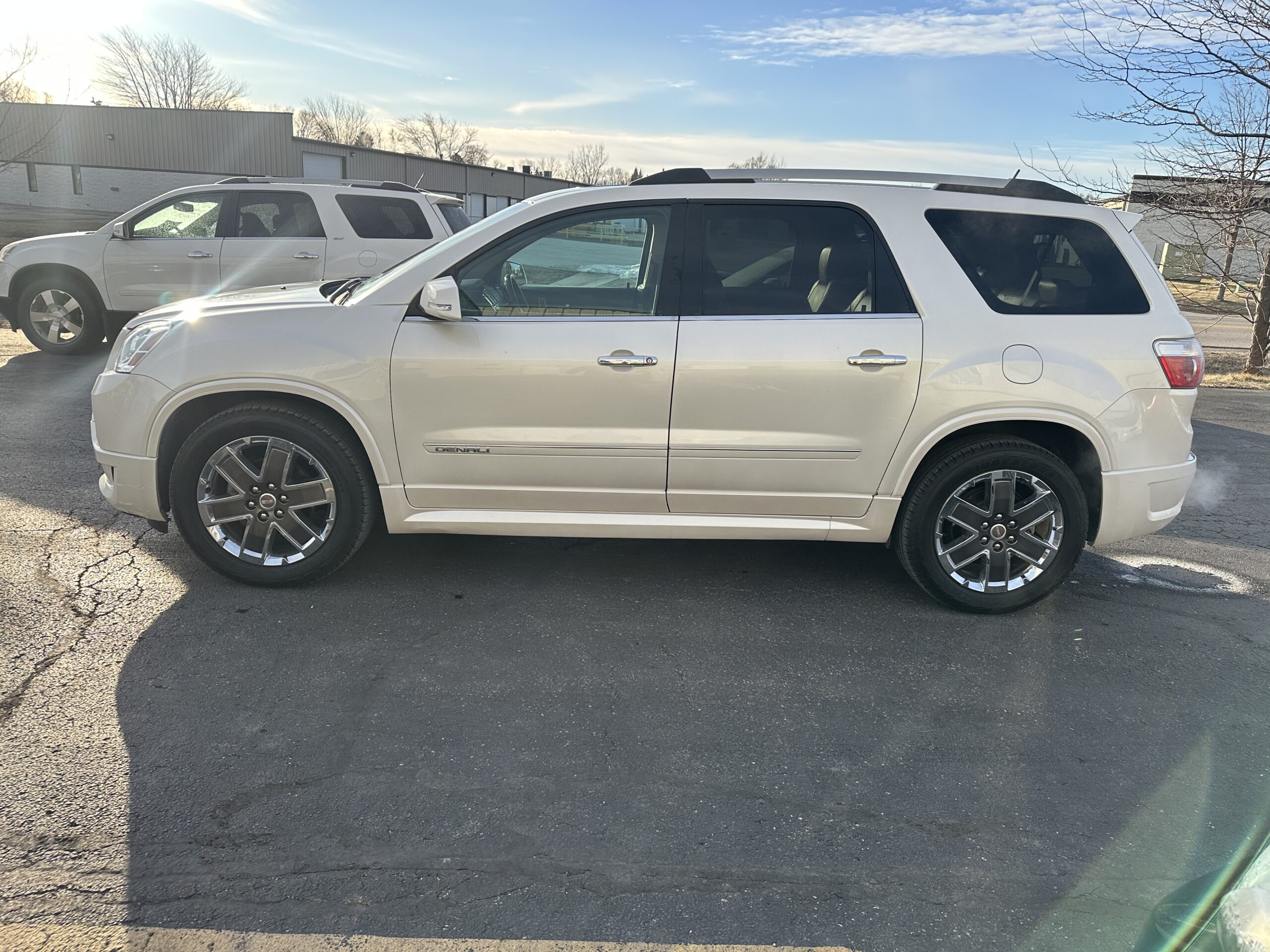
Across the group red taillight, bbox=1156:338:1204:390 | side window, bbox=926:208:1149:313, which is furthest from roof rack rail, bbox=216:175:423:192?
red taillight, bbox=1156:338:1204:390

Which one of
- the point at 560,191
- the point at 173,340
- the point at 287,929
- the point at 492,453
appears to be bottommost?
the point at 287,929

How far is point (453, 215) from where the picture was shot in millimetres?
10914

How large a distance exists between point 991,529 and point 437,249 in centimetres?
293

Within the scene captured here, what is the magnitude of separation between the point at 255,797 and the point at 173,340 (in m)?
2.29

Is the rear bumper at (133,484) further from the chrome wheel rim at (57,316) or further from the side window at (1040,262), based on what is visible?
the chrome wheel rim at (57,316)

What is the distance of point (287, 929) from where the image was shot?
227cm

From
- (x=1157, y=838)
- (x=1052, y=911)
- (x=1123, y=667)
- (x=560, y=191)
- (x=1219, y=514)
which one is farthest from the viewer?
(x=1219, y=514)

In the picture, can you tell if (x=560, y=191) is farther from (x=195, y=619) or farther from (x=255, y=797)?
(x=255, y=797)

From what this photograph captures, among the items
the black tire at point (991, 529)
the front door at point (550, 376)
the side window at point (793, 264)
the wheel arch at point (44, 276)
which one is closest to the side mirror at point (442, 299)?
the front door at point (550, 376)

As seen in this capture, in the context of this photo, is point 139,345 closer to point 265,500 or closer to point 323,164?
point 265,500

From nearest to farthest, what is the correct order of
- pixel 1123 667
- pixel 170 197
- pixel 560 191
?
pixel 1123 667, pixel 560 191, pixel 170 197

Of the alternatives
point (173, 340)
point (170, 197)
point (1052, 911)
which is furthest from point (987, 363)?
point (170, 197)

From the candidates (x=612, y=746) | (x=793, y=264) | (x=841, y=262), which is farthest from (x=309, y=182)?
(x=612, y=746)

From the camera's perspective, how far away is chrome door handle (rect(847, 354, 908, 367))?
398 centimetres
